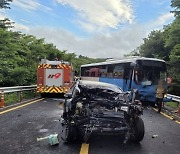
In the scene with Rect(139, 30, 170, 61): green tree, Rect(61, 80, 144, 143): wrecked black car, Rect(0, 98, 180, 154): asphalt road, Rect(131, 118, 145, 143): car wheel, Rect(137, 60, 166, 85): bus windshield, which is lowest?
Rect(0, 98, 180, 154): asphalt road

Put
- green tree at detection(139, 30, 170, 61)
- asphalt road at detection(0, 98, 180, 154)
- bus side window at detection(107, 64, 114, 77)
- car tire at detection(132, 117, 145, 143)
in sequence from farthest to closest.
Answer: green tree at detection(139, 30, 170, 61), bus side window at detection(107, 64, 114, 77), car tire at detection(132, 117, 145, 143), asphalt road at detection(0, 98, 180, 154)

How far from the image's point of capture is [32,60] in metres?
34.0

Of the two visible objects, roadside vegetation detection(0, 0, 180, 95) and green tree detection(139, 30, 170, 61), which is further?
green tree detection(139, 30, 170, 61)

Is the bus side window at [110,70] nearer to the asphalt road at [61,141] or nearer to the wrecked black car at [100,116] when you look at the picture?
the asphalt road at [61,141]

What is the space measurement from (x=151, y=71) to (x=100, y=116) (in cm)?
1349

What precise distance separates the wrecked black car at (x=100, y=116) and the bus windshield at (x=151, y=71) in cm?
1162

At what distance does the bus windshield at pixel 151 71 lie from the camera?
2000 centimetres

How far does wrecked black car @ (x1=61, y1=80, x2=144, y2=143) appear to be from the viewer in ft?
23.9

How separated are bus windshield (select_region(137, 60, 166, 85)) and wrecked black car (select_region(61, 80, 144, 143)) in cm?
1162

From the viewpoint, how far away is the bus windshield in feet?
65.6

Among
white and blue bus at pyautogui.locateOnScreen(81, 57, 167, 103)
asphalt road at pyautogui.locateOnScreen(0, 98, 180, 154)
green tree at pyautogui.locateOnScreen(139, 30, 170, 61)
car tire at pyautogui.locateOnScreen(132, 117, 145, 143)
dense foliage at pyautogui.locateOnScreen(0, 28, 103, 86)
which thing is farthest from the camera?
green tree at pyautogui.locateOnScreen(139, 30, 170, 61)

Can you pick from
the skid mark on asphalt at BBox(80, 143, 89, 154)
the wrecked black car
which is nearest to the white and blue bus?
the wrecked black car

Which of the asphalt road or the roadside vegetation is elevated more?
the roadside vegetation

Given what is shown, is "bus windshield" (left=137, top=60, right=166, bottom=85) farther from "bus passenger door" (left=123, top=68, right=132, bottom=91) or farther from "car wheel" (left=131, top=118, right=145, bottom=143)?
"car wheel" (left=131, top=118, right=145, bottom=143)
